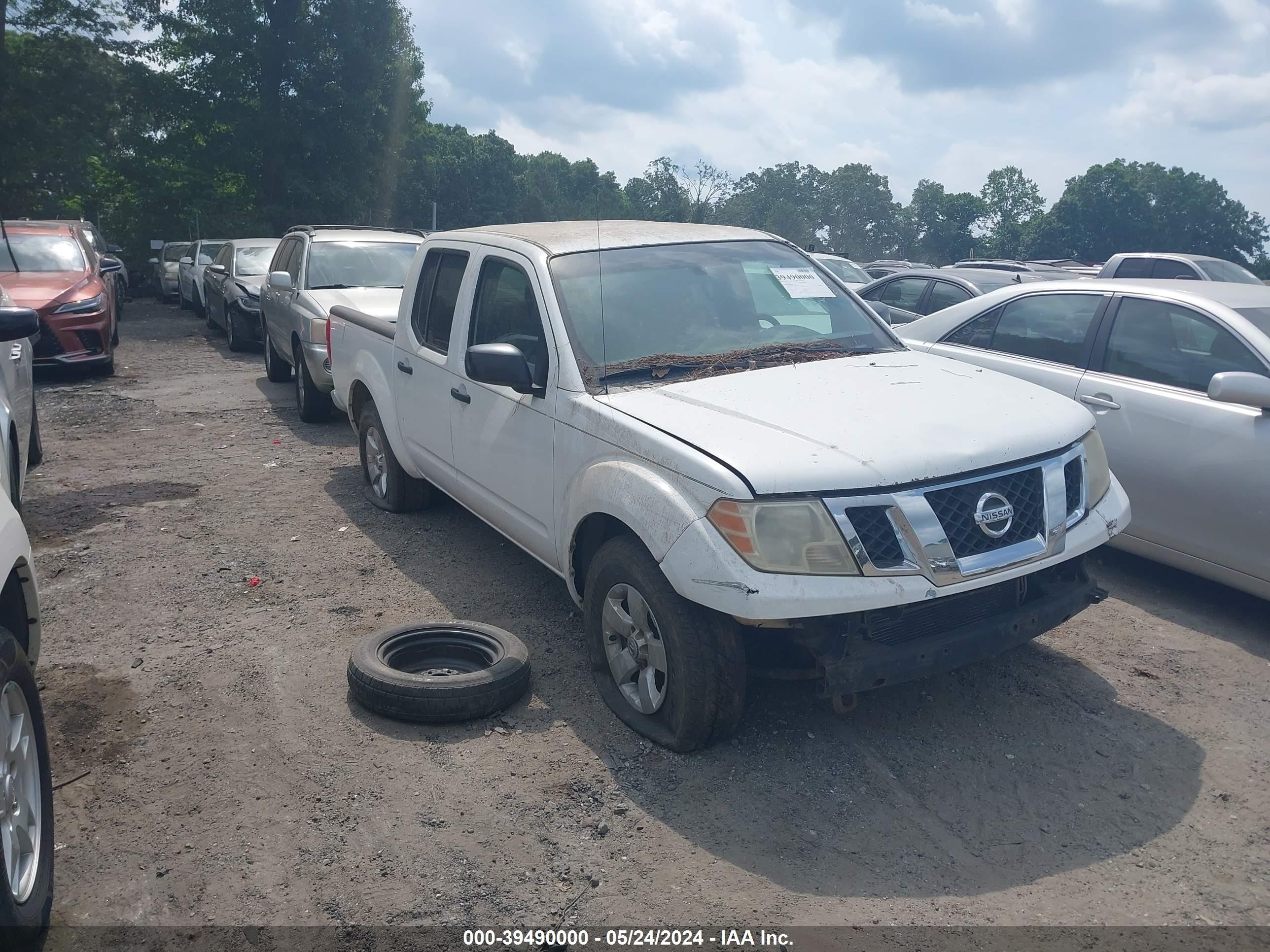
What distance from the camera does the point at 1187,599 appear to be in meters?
5.29

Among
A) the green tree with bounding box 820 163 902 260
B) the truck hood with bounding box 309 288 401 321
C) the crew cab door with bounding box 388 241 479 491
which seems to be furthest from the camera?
the green tree with bounding box 820 163 902 260

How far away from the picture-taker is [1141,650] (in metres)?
4.67

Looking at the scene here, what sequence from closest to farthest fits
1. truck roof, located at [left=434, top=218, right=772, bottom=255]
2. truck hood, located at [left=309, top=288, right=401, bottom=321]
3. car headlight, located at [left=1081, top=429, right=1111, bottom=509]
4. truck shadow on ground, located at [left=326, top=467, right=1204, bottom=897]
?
truck shadow on ground, located at [left=326, top=467, right=1204, bottom=897] < car headlight, located at [left=1081, top=429, right=1111, bottom=509] < truck roof, located at [left=434, top=218, right=772, bottom=255] < truck hood, located at [left=309, top=288, right=401, bottom=321]

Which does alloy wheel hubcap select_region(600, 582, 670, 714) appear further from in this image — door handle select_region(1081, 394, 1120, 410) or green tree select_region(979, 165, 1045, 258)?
green tree select_region(979, 165, 1045, 258)

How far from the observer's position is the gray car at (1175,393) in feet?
15.6

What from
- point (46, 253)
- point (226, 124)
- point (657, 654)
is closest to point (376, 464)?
point (657, 654)

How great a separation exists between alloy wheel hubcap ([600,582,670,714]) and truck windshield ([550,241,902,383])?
3.17ft

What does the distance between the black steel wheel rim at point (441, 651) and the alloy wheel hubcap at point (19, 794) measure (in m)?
1.67

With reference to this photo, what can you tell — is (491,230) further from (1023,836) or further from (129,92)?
(129,92)

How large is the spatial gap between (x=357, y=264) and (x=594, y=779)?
26.5ft

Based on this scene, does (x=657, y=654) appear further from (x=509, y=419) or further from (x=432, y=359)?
(x=432, y=359)

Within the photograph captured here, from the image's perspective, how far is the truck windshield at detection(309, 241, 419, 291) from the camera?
10227mm

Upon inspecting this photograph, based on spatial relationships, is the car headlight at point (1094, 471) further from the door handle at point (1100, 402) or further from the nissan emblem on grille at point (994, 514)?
the door handle at point (1100, 402)

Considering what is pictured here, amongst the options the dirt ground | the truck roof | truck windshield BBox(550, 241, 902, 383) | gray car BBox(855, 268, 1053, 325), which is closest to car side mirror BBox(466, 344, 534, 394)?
truck windshield BBox(550, 241, 902, 383)
